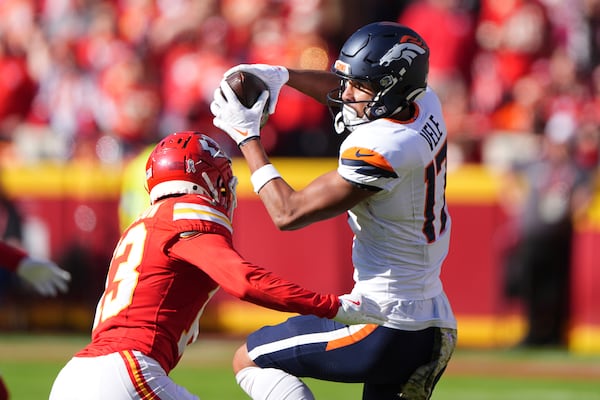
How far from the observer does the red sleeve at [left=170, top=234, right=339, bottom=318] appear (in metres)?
3.91

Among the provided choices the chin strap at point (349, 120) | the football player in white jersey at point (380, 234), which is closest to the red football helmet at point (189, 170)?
the football player in white jersey at point (380, 234)

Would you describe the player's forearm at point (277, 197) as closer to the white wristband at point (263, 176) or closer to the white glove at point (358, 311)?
the white wristband at point (263, 176)

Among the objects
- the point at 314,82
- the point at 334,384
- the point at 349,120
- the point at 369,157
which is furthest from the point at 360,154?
the point at 334,384

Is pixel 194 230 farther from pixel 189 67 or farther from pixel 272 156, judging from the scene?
pixel 189 67

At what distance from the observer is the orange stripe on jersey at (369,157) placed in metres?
4.12

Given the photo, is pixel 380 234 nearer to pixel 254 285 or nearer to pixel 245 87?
pixel 254 285

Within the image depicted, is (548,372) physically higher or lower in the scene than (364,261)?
lower

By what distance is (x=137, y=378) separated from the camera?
3961 mm

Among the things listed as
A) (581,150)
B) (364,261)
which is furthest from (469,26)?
(364,261)

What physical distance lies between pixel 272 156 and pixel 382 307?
19.6ft

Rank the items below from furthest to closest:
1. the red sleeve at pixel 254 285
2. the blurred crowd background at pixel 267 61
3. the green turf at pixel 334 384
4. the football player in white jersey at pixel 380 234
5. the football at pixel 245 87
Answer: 1. the blurred crowd background at pixel 267 61
2. the green turf at pixel 334 384
3. the football at pixel 245 87
4. the football player in white jersey at pixel 380 234
5. the red sleeve at pixel 254 285

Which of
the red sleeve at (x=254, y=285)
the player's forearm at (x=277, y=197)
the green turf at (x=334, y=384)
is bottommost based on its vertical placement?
the green turf at (x=334, y=384)

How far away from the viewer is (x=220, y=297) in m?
9.81

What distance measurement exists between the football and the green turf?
3.63 metres
